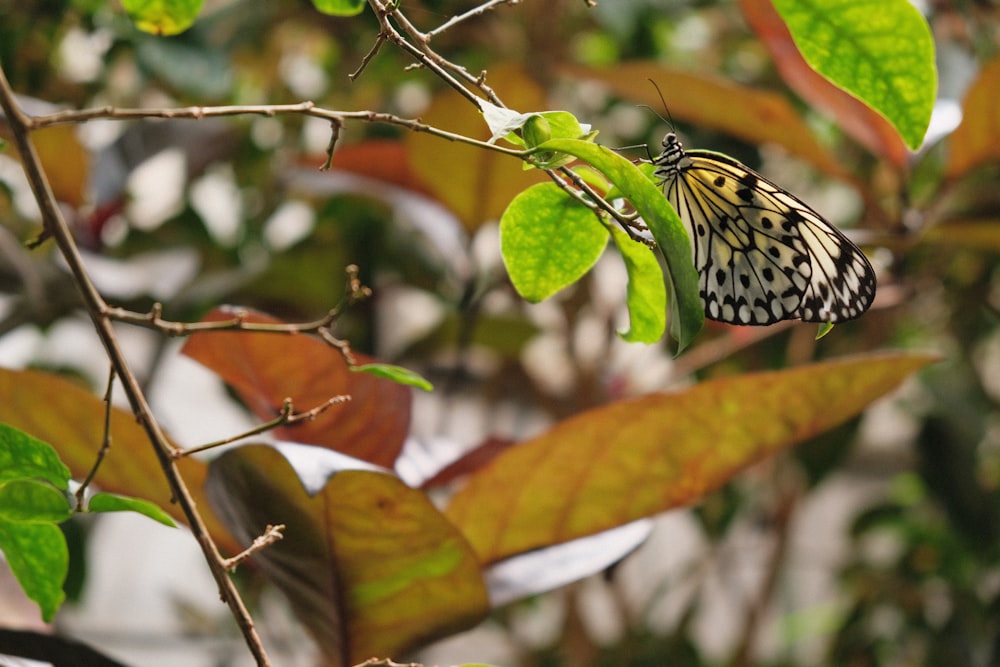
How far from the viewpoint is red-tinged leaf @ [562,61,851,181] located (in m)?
0.91

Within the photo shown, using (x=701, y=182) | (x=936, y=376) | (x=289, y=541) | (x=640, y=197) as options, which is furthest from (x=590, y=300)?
(x=640, y=197)

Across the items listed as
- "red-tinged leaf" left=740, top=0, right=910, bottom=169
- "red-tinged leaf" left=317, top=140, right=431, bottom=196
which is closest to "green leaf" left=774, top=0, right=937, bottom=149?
"red-tinged leaf" left=740, top=0, right=910, bottom=169

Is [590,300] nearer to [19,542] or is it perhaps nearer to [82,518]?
[82,518]

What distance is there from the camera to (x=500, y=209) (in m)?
1.00

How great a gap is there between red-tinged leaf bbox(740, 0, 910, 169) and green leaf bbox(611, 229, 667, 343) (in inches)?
21.9

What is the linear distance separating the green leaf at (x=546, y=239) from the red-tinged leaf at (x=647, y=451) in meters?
0.17

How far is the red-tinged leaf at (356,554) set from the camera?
0.48 meters

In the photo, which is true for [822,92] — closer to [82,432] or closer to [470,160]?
[470,160]

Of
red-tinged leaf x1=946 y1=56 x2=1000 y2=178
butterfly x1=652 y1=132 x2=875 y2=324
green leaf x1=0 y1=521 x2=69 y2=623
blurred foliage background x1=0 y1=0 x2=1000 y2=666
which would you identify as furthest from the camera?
blurred foliage background x1=0 y1=0 x2=1000 y2=666

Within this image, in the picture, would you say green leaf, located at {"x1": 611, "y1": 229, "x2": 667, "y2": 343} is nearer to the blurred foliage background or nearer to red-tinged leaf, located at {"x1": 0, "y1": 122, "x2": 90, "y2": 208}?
the blurred foliage background

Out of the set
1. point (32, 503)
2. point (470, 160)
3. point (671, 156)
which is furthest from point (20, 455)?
point (470, 160)

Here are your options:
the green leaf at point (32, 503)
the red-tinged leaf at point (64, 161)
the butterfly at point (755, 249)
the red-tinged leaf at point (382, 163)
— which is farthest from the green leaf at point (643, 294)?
the red-tinged leaf at point (64, 161)

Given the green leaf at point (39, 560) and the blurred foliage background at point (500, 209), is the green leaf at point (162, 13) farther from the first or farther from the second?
the blurred foliage background at point (500, 209)

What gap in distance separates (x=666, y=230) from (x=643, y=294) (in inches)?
3.2
